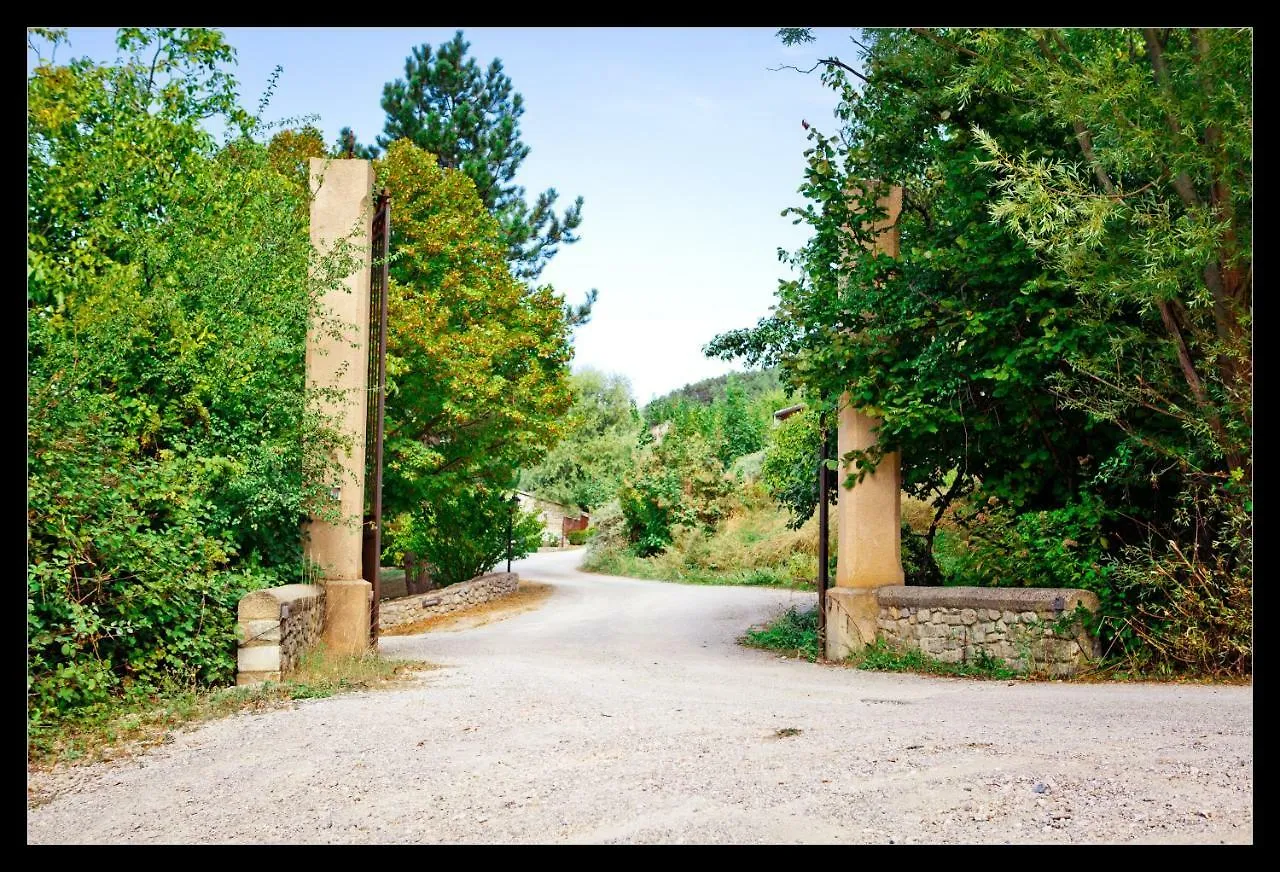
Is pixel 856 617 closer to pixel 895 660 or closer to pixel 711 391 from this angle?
pixel 895 660

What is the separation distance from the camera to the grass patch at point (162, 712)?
5371 mm

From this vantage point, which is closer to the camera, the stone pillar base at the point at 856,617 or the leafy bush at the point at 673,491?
the stone pillar base at the point at 856,617

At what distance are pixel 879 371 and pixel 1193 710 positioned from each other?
13.6ft

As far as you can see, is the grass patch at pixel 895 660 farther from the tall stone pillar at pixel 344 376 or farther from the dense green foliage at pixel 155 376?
the dense green foliage at pixel 155 376

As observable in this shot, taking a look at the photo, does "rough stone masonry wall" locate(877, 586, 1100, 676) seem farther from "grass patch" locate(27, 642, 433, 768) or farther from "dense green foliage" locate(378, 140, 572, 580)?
"dense green foliage" locate(378, 140, 572, 580)

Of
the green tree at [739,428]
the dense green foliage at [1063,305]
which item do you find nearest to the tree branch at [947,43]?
the dense green foliage at [1063,305]

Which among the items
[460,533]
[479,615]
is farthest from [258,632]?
[460,533]

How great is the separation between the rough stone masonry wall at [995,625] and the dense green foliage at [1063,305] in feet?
1.26

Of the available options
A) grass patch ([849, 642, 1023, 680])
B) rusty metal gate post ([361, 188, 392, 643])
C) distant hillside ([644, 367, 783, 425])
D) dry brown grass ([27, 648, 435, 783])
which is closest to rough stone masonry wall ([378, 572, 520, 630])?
rusty metal gate post ([361, 188, 392, 643])

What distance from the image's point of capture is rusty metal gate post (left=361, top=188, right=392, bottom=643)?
9.73 metres

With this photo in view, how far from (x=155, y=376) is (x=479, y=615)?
10367 mm

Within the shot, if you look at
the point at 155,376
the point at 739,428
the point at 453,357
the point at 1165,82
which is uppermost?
the point at 1165,82

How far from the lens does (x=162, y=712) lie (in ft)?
20.5

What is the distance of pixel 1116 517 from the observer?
8.98 m
